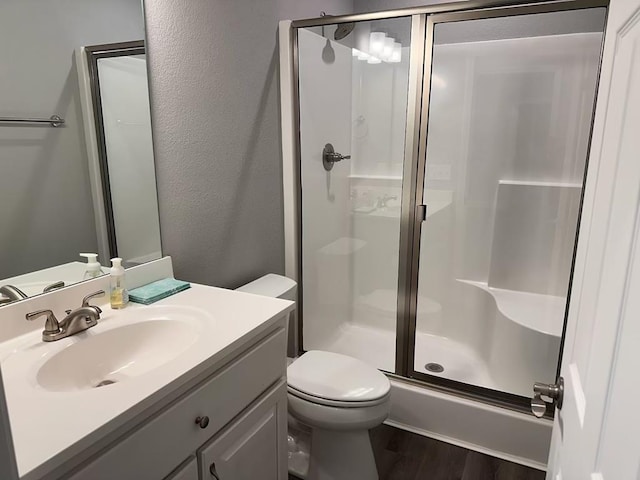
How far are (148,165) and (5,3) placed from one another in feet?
1.96

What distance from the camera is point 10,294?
1214mm

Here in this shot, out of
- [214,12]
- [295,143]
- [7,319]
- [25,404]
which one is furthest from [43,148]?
[295,143]

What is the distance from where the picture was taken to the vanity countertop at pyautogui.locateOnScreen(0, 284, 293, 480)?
2.59 feet

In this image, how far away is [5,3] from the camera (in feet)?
3.73

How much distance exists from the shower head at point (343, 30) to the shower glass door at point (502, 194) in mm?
466

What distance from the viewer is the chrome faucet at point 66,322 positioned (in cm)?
119

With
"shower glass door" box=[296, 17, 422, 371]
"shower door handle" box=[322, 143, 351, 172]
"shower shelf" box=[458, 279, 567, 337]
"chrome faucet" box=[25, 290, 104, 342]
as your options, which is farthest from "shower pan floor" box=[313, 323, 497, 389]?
"chrome faucet" box=[25, 290, 104, 342]

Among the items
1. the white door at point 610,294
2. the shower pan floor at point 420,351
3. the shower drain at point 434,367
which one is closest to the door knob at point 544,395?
the white door at point 610,294

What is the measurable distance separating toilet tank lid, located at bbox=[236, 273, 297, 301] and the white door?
130cm

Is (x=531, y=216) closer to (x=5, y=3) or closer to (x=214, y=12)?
(x=214, y=12)

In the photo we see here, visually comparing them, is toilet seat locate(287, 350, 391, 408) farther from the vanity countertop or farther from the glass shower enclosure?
the glass shower enclosure

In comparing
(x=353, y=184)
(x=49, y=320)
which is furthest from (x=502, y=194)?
(x=49, y=320)

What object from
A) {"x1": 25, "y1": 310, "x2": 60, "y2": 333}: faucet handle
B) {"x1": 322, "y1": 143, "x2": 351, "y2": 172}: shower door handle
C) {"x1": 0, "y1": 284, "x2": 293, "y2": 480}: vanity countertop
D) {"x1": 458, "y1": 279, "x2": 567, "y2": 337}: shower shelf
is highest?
{"x1": 322, "y1": 143, "x2": 351, "y2": 172}: shower door handle

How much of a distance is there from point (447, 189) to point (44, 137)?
2167 millimetres
